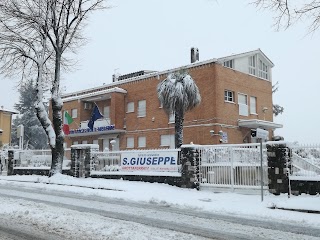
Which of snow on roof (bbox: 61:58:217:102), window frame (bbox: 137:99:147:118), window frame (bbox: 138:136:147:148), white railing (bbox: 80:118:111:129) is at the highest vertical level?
snow on roof (bbox: 61:58:217:102)

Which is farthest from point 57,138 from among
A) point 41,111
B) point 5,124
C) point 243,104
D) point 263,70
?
point 5,124

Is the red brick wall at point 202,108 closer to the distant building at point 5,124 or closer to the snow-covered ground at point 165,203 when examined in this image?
the snow-covered ground at point 165,203

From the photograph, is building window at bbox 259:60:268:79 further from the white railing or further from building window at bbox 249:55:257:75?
the white railing

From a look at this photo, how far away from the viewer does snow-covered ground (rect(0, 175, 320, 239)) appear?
804 centimetres

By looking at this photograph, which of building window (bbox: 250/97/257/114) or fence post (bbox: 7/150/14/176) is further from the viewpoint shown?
building window (bbox: 250/97/257/114)

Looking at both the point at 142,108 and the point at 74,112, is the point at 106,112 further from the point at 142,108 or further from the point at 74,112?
the point at 142,108

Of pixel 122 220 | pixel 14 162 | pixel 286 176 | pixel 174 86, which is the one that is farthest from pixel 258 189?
pixel 14 162

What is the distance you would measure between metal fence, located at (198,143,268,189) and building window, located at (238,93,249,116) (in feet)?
56.3

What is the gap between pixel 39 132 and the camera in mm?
58719

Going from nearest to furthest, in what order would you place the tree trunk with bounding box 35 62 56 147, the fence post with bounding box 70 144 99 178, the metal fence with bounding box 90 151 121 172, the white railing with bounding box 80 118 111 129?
the metal fence with bounding box 90 151 121 172, the fence post with bounding box 70 144 99 178, the tree trunk with bounding box 35 62 56 147, the white railing with bounding box 80 118 111 129

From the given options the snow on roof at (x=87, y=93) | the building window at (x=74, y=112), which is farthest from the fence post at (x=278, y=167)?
the building window at (x=74, y=112)

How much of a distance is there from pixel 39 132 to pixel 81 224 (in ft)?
174

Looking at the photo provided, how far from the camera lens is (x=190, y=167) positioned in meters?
16.3

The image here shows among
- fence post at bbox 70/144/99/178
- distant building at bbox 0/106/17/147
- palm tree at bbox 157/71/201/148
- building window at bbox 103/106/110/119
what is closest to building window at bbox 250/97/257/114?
palm tree at bbox 157/71/201/148
